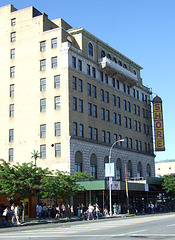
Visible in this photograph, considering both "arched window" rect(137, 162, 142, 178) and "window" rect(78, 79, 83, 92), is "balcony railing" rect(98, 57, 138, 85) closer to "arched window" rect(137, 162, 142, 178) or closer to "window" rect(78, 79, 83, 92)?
"window" rect(78, 79, 83, 92)

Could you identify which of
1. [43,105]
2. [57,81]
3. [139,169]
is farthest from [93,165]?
[139,169]

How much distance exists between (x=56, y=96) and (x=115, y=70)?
15537 millimetres

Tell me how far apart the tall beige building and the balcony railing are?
0.18 meters

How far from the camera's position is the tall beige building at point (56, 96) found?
5378 cm

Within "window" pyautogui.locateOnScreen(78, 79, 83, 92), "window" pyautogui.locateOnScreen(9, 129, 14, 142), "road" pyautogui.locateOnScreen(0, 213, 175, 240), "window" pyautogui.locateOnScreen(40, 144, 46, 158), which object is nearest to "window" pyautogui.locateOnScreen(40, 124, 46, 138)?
"window" pyautogui.locateOnScreen(40, 144, 46, 158)

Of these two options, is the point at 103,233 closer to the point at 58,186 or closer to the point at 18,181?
the point at 18,181

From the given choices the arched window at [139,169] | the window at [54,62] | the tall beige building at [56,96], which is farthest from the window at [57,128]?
the arched window at [139,169]

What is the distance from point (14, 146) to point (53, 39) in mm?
18120

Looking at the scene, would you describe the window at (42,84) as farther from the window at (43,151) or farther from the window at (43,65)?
the window at (43,151)

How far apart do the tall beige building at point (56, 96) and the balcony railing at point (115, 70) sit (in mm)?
181

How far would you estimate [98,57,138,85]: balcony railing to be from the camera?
2468 inches

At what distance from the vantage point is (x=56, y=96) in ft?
180

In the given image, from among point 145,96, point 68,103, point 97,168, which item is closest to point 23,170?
point 68,103

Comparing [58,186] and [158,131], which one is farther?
[158,131]
